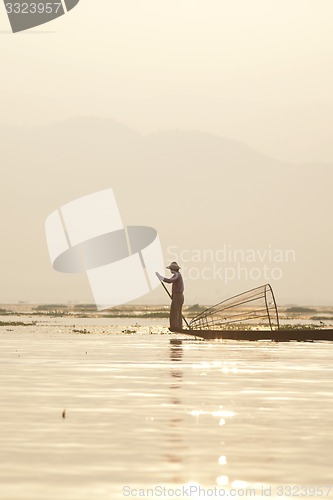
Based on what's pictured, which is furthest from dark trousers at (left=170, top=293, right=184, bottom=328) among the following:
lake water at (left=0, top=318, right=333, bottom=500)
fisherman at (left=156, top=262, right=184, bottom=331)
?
lake water at (left=0, top=318, right=333, bottom=500)

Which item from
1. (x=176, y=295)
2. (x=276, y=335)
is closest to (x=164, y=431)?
(x=276, y=335)

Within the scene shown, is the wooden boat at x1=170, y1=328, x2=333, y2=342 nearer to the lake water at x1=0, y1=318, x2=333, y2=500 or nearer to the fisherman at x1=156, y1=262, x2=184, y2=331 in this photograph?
the fisherman at x1=156, y1=262, x2=184, y2=331

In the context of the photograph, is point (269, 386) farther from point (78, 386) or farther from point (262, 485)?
point (262, 485)

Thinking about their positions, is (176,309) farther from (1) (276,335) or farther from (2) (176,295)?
(1) (276,335)

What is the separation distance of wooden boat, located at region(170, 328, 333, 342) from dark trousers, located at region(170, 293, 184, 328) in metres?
0.30

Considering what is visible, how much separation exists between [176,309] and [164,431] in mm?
23526

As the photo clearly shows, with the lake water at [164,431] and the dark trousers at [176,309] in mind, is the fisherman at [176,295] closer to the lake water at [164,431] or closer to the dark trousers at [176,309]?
the dark trousers at [176,309]

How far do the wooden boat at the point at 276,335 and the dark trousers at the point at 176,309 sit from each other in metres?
0.30

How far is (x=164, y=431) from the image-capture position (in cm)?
1226

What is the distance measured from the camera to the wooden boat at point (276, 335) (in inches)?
1310

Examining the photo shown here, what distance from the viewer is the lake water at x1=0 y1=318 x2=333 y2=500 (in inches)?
359

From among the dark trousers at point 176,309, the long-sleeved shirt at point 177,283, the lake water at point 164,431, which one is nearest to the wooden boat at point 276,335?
the dark trousers at point 176,309

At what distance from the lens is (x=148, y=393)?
16.5m

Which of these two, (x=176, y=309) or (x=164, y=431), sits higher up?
(x=164, y=431)
